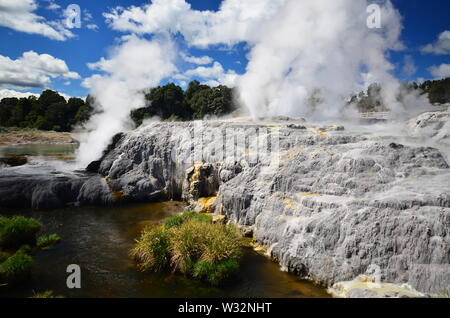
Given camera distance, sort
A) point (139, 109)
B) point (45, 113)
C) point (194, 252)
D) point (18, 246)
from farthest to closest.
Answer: point (45, 113) → point (139, 109) → point (18, 246) → point (194, 252)

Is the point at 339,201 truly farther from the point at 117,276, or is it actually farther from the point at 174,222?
the point at 117,276

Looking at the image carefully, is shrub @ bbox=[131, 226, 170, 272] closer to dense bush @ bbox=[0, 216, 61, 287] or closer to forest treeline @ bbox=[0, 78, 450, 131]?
dense bush @ bbox=[0, 216, 61, 287]

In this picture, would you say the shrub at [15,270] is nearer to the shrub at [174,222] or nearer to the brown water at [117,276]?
the brown water at [117,276]

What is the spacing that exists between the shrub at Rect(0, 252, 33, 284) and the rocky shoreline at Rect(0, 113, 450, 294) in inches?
310

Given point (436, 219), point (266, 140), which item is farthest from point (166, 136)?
point (436, 219)

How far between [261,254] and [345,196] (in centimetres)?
373

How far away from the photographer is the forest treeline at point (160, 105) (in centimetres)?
4881

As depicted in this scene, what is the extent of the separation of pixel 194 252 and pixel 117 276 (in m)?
2.54

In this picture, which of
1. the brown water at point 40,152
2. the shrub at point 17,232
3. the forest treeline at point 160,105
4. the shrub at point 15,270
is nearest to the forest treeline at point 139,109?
the forest treeline at point 160,105

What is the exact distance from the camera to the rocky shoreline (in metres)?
8.87

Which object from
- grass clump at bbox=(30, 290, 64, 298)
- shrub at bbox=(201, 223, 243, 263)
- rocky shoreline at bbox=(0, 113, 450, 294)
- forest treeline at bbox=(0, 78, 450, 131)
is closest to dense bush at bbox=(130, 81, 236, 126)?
forest treeline at bbox=(0, 78, 450, 131)

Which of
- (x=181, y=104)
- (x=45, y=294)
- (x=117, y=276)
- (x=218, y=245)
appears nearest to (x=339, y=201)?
(x=218, y=245)

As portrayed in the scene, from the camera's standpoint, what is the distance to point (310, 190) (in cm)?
1201

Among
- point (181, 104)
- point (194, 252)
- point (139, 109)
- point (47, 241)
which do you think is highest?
point (181, 104)
